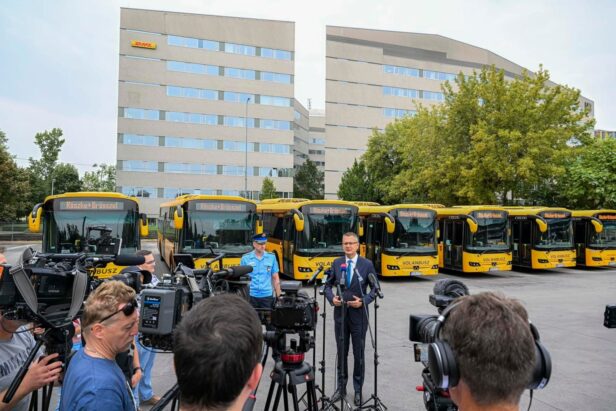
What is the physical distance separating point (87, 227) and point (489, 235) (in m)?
15.5

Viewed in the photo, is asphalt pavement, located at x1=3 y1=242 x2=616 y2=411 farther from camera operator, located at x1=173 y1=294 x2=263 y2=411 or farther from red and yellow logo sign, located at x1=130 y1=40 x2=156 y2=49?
red and yellow logo sign, located at x1=130 y1=40 x2=156 y2=49

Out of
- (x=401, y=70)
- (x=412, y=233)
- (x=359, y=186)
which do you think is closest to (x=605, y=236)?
(x=412, y=233)

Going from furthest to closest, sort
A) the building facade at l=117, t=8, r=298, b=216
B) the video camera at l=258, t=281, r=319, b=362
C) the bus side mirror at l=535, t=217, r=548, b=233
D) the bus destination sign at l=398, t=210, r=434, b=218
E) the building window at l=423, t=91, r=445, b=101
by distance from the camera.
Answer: the building window at l=423, t=91, r=445, b=101 < the building facade at l=117, t=8, r=298, b=216 < the bus side mirror at l=535, t=217, r=548, b=233 < the bus destination sign at l=398, t=210, r=434, b=218 < the video camera at l=258, t=281, r=319, b=362

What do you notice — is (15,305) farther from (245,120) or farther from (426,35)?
(426,35)

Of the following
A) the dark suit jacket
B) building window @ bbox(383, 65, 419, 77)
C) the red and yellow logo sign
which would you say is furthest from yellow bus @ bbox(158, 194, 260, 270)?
building window @ bbox(383, 65, 419, 77)

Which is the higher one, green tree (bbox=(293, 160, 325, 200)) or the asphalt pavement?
green tree (bbox=(293, 160, 325, 200))

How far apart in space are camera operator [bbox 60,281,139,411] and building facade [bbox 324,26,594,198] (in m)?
57.5

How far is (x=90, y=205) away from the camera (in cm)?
1266

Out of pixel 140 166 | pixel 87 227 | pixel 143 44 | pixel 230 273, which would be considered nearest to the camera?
pixel 230 273

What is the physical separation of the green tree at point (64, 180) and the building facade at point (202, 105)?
15.2m

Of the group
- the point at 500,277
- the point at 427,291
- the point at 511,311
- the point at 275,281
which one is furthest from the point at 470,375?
the point at 500,277

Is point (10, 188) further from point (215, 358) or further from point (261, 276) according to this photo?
point (215, 358)

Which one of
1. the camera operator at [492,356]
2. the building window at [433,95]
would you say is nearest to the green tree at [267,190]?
the building window at [433,95]

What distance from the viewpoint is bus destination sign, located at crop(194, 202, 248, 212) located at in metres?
14.9
